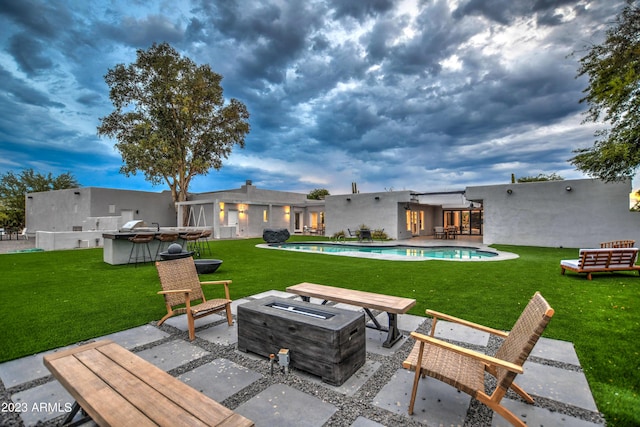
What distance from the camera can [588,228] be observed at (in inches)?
510

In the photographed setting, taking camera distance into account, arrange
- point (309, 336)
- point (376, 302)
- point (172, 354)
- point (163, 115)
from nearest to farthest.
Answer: point (309, 336) < point (172, 354) < point (376, 302) < point (163, 115)

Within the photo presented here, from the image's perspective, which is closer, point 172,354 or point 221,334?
point 172,354

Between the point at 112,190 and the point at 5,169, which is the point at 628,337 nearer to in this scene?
the point at 112,190

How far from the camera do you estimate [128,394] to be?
162 centimetres

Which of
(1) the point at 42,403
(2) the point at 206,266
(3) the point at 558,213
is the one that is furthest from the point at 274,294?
(3) the point at 558,213

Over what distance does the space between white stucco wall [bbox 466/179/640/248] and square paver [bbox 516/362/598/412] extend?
1409 cm

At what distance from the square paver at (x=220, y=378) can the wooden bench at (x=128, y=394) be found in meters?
0.66

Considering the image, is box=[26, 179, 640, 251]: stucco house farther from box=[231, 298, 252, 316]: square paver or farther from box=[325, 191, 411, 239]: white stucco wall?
box=[231, 298, 252, 316]: square paver

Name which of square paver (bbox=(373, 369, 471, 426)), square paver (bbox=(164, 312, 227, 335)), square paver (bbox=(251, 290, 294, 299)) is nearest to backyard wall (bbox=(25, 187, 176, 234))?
square paver (bbox=(251, 290, 294, 299))

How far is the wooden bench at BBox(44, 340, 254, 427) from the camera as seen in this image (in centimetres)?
139

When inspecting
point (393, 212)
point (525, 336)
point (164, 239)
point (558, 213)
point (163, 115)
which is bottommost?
point (525, 336)

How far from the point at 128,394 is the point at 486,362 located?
6.99ft

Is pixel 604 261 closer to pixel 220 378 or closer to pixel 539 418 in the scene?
pixel 539 418

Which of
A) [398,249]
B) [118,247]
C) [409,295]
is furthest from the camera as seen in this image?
[398,249]
